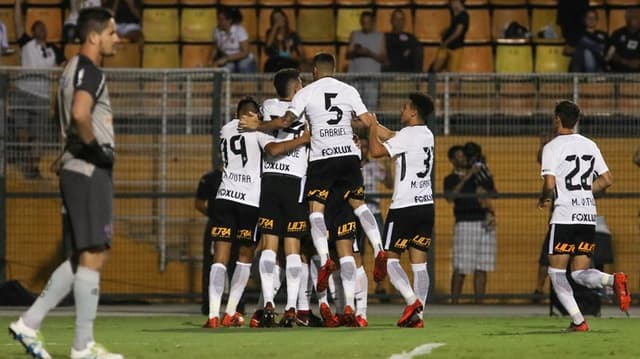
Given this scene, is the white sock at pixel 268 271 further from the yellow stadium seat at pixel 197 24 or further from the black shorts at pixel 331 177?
the yellow stadium seat at pixel 197 24

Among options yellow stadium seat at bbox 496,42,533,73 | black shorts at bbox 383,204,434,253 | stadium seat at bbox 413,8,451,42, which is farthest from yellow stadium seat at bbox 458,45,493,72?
black shorts at bbox 383,204,434,253

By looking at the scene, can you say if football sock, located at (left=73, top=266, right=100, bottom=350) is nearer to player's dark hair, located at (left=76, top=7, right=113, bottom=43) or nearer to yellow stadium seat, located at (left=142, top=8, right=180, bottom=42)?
player's dark hair, located at (left=76, top=7, right=113, bottom=43)

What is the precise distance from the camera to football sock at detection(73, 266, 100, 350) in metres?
9.48

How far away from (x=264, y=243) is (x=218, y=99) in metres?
5.98

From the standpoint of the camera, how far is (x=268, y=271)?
45.8 feet

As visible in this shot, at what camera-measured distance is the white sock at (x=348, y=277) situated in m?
13.7

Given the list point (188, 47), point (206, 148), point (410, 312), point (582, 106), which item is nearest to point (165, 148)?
point (206, 148)

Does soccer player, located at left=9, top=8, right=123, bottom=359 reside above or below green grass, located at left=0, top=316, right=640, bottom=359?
above

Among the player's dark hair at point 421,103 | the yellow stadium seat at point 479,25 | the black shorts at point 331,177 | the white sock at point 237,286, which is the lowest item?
the white sock at point 237,286

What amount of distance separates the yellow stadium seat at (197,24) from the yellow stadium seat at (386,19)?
258 centimetres

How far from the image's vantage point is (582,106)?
20203 mm

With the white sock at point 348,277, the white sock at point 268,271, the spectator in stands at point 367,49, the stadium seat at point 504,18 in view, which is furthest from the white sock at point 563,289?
the stadium seat at point 504,18

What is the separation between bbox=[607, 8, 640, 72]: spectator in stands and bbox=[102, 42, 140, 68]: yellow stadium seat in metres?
7.08

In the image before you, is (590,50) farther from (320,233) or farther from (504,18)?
(320,233)
